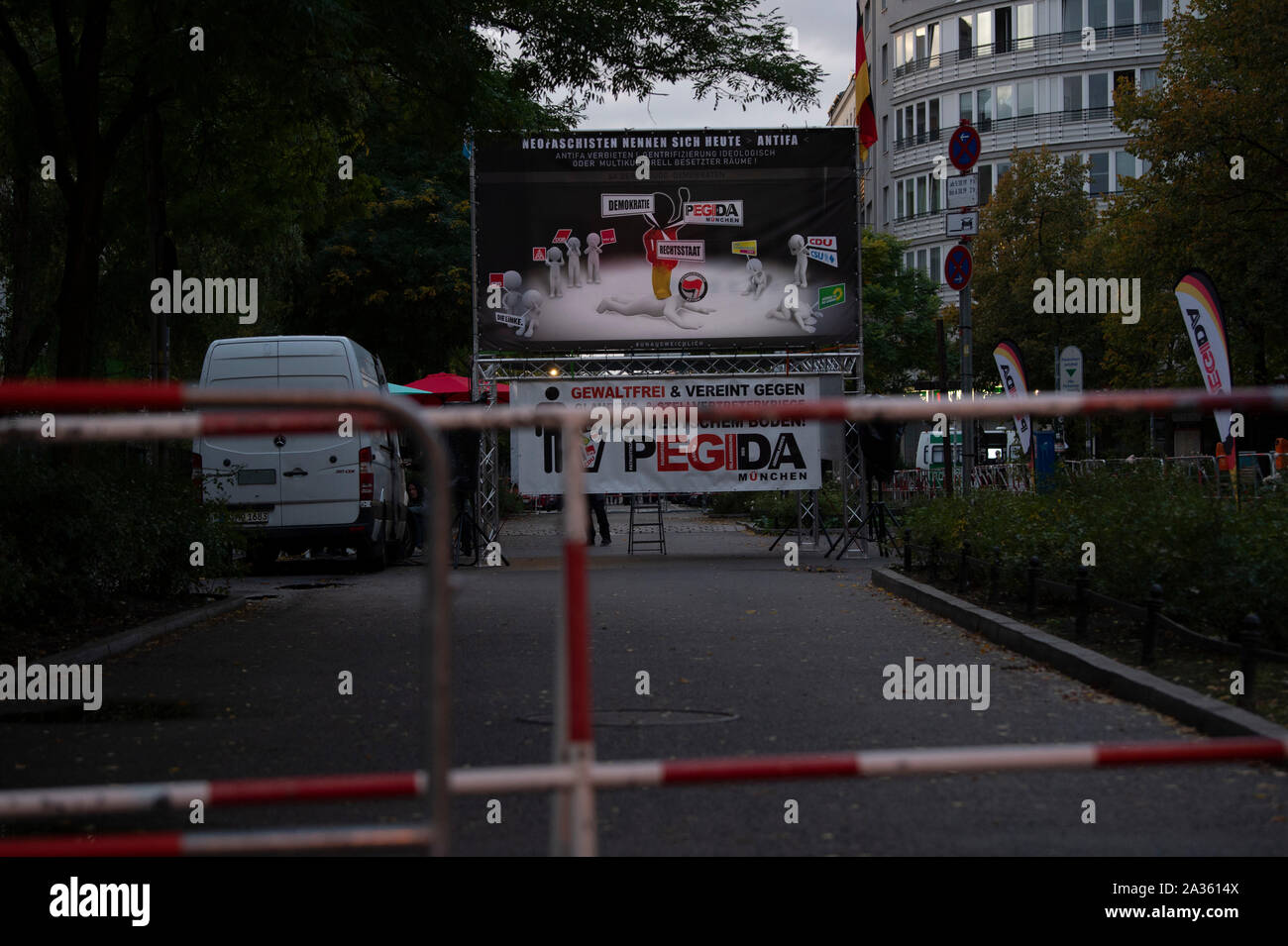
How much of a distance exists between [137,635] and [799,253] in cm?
1363

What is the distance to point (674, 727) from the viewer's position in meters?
7.50

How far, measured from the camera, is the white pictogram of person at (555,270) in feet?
73.8

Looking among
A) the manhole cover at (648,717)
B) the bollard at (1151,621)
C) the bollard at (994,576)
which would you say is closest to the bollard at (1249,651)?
the bollard at (1151,621)

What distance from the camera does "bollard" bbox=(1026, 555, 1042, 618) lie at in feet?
37.2

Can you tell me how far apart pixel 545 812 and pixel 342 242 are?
1461 inches

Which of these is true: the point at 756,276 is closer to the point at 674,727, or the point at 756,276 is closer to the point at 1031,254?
the point at 674,727

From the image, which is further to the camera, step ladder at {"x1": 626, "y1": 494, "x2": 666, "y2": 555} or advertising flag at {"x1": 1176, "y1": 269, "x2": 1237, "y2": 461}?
step ladder at {"x1": 626, "y1": 494, "x2": 666, "y2": 555}

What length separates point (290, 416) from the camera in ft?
12.7

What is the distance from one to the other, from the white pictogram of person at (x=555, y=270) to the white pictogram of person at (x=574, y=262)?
135 mm

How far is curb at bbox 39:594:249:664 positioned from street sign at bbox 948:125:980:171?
10555 millimetres

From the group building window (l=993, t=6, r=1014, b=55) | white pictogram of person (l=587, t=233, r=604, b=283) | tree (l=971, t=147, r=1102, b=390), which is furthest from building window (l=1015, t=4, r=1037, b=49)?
white pictogram of person (l=587, t=233, r=604, b=283)

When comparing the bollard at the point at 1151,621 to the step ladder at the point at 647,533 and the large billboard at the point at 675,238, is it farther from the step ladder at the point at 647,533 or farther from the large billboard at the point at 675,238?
the large billboard at the point at 675,238

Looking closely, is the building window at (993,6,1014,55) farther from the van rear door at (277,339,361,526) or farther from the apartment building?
the van rear door at (277,339,361,526)

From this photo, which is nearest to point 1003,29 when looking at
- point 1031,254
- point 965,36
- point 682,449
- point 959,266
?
point 965,36
